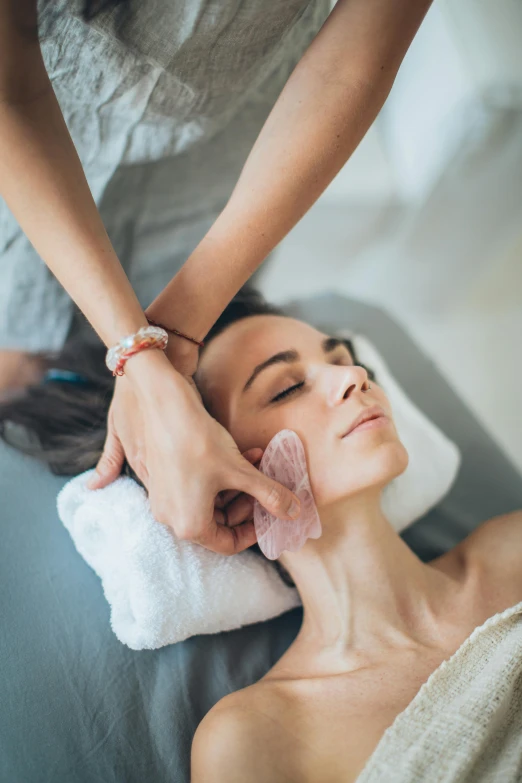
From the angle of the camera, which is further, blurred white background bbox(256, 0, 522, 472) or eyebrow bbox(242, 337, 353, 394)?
blurred white background bbox(256, 0, 522, 472)

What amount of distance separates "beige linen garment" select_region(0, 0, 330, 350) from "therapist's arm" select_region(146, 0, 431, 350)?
5.0 inches

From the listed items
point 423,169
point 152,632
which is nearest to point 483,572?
point 152,632

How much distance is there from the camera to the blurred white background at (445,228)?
45.9 inches

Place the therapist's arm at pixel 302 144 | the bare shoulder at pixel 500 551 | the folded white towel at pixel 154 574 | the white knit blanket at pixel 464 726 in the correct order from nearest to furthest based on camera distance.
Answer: the white knit blanket at pixel 464 726
the therapist's arm at pixel 302 144
the folded white towel at pixel 154 574
the bare shoulder at pixel 500 551

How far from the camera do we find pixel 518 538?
1.14 meters

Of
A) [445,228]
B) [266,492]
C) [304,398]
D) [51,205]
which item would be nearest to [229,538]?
[266,492]

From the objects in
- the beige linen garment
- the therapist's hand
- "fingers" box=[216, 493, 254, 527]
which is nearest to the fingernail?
the therapist's hand

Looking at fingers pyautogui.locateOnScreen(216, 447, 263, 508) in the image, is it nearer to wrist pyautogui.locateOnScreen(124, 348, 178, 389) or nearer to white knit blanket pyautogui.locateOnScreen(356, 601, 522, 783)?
wrist pyautogui.locateOnScreen(124, 348, 178, 389)

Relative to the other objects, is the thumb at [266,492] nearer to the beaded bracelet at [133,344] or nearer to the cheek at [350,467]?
the cheek at [350,467]

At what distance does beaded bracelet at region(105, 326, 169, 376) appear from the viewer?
31.1 inches

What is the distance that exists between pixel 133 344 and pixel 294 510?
0.32 meters

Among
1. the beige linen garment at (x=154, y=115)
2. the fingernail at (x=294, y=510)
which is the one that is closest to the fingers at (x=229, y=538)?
the fingernail at (x=294, y=510)

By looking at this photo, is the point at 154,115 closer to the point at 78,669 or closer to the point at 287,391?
the point at 287,391

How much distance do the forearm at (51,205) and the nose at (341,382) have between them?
0.31 meters
